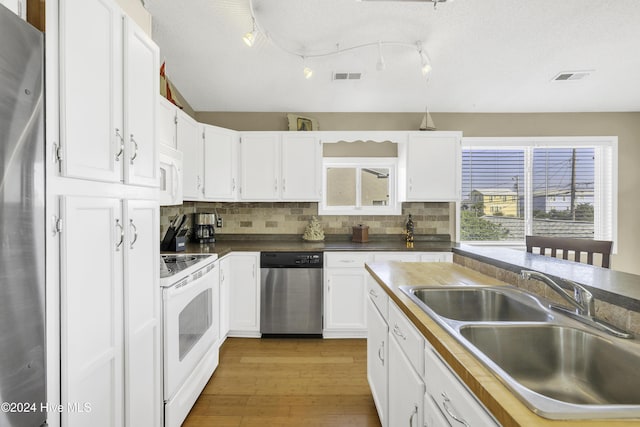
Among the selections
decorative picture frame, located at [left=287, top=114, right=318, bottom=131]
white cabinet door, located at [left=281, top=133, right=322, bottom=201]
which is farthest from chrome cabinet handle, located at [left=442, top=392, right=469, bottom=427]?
decorative picture frame, located at [left=287, top=114, right=318, bottom=131]

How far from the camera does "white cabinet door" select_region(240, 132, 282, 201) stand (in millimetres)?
3168

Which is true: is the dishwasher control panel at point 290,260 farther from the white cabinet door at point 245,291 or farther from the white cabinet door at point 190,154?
the white cabinet door at point 190,154

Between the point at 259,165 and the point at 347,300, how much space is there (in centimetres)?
171

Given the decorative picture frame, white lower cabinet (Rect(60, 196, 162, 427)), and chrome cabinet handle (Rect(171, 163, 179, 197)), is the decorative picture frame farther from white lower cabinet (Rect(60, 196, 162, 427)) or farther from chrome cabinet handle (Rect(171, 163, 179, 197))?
white lower cabinet (Rect(60, 196, 162, 427))

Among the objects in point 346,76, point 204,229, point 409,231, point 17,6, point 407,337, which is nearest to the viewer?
point 17,6

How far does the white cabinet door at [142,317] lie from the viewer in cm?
125

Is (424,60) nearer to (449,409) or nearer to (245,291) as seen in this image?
(449,409)

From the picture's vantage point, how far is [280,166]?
3186 millimetres

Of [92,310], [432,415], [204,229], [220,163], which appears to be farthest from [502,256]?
[204,229]

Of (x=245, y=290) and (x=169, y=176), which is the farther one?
(x=245, y=290)

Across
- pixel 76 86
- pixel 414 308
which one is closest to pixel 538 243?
pixel 414 308

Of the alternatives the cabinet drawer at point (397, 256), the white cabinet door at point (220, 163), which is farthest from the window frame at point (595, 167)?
the white cabinet door at point (220, 163)

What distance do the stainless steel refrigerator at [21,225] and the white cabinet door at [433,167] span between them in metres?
2.97

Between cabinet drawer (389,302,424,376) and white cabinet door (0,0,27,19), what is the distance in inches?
62.8
